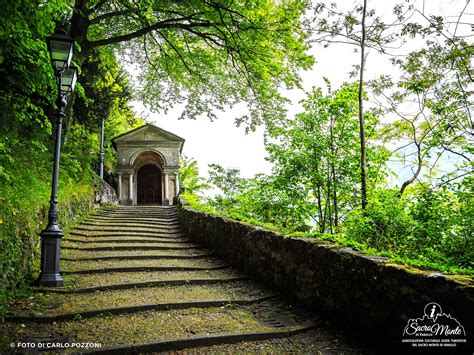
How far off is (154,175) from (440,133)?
18763 mm

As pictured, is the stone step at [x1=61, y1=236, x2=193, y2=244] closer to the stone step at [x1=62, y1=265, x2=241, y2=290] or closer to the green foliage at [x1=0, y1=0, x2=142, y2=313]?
the green foliage at [x1=0, y1=0, x2=142, y2=313]

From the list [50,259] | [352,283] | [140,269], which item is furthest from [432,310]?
[50,259]

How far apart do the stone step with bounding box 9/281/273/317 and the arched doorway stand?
17406mm

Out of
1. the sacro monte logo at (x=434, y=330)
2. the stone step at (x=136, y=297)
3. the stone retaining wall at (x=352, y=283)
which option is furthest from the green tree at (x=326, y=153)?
the sacro monte logo at (x=434, y=330)

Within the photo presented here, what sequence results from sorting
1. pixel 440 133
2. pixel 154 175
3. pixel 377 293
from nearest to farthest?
pixel 377 293
pixel 440 133
pixel 154 175

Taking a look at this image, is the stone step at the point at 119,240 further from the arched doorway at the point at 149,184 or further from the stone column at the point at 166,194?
the arched doorway at the point at 149,184

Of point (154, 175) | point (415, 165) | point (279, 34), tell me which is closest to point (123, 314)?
point (279, 34)

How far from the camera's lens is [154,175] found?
862 inches

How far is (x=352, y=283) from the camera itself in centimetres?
315

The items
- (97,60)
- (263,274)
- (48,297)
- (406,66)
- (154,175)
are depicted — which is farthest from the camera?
(154,175)

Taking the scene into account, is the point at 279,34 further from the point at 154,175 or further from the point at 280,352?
the point at 154,175

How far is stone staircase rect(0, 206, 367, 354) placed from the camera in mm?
3014

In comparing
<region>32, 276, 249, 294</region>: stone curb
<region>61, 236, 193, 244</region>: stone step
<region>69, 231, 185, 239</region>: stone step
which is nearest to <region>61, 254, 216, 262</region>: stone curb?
<region>61, 236, 193, 244</region>: stone step

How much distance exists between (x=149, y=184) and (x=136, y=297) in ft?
60.3
